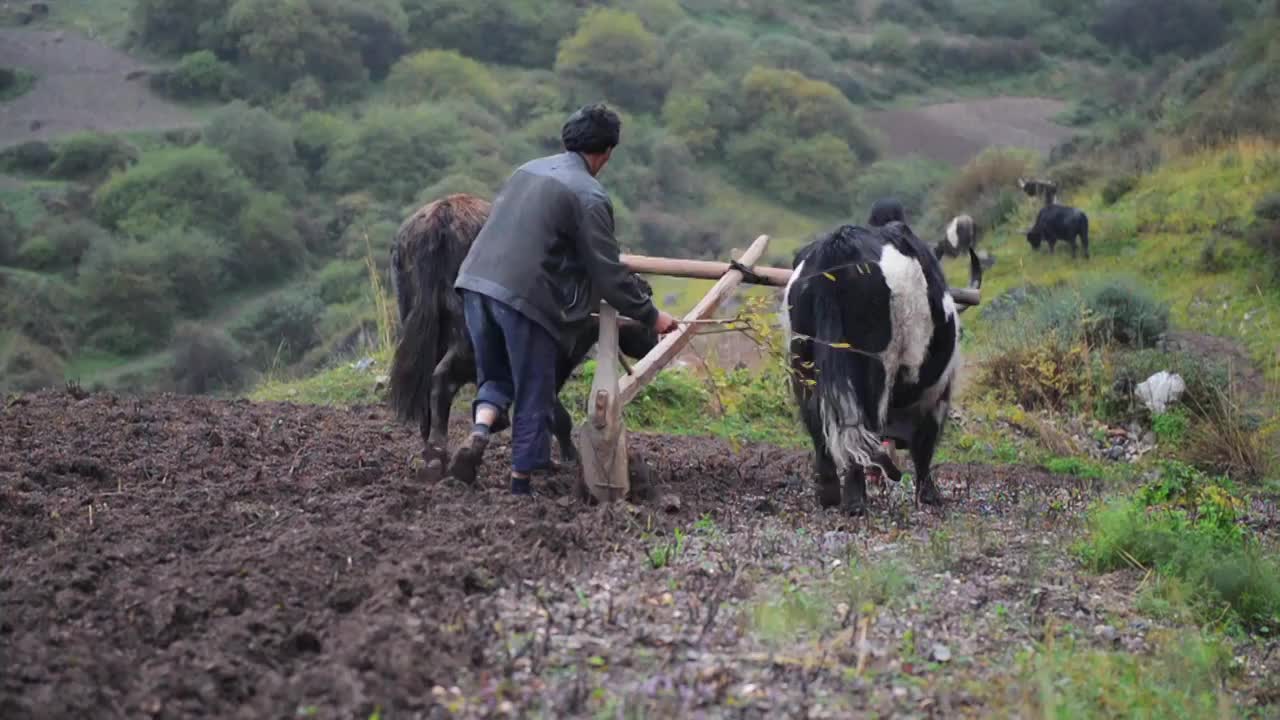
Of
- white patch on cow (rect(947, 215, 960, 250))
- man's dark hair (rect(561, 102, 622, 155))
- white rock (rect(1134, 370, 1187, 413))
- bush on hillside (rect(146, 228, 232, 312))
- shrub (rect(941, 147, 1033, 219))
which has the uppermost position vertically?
man's dark hair (rect(561, 102, 622, 155))

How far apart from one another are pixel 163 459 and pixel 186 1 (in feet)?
211

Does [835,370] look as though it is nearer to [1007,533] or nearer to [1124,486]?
[1007,533]

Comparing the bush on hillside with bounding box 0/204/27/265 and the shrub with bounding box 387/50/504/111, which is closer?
the bush on hillside with bounding box 0/204/27/265

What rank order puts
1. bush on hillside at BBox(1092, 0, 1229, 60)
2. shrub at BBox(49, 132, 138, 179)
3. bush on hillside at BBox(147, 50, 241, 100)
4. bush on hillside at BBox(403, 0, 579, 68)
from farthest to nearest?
bush on hillside at BBox(403, 0, 579, 68)
bush on hillside at BBox(1092, 0, 1229, 60)
bush on hillside at BBox(147, 50, 241, 100)
shrub at BBox(49, 132, 138, 179)

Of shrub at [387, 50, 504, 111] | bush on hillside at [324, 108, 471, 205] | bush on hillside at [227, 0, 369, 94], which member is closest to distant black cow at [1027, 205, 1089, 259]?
bush on hillside at [324, 108, 471, 205]

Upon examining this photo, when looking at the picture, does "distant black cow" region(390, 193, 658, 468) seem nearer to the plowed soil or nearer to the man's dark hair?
the man's dark hair

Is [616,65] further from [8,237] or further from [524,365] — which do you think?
[524,365]

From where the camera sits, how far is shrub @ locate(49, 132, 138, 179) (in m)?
52.8

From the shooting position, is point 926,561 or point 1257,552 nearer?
point 926,561

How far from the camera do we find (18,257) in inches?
1788

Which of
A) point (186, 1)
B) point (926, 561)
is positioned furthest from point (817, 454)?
point (186, 1)

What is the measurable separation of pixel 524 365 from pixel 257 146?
55.8m

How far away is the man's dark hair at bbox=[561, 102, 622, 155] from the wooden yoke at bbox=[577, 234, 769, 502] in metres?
0.63

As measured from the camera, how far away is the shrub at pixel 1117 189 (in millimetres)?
24656
